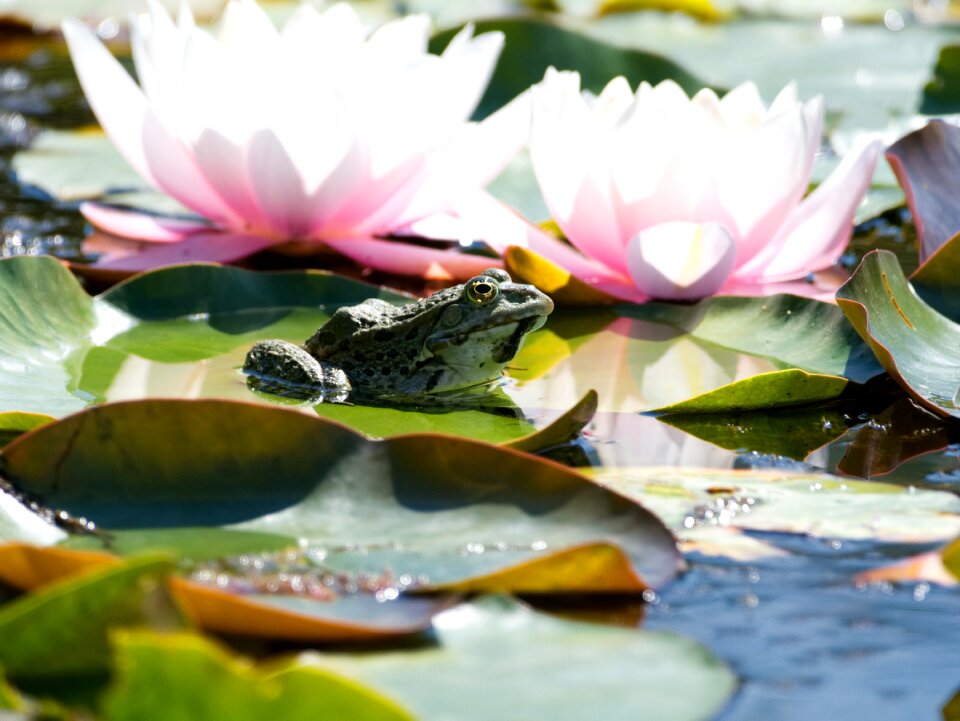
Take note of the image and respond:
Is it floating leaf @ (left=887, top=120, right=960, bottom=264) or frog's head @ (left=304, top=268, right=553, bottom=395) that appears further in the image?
floating leaf @ (left=887, top=120, right=960, bottom=264)

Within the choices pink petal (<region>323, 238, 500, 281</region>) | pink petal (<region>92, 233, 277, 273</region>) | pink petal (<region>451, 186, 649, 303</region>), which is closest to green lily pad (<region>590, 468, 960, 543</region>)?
pink petal (<region>451, 186, 649, 303</region>)

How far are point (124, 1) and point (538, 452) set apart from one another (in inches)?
197

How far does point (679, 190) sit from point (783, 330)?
1.25 feet

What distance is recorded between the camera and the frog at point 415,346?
7.59ft

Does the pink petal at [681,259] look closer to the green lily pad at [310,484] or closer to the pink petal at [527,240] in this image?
the pink petal at [527,240]

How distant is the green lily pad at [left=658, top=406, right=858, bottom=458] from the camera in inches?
78.7

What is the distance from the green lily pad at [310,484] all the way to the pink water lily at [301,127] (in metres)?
1.08

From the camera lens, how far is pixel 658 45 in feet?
15.9

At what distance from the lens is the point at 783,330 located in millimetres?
2408

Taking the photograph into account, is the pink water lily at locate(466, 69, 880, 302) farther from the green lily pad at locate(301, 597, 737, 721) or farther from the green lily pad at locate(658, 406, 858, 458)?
the green lily pad at locate(301, 597, 737, 721)

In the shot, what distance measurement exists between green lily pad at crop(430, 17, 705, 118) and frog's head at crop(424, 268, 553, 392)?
1.61 m

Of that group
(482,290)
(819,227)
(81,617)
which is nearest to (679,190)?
(819,227)

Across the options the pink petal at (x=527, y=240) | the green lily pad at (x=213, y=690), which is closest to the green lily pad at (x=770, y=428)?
the pink petal at (x=527, y=240)

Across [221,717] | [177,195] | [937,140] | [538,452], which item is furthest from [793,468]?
[177,195]
